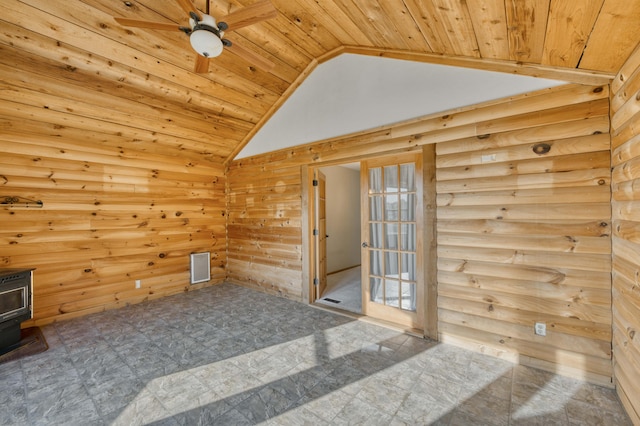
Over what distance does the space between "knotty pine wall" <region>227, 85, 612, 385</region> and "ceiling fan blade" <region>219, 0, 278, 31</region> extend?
1.85 meters

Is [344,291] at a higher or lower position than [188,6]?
lower

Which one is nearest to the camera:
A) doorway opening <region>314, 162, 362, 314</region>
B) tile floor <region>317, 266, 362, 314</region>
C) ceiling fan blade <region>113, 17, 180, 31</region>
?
ceiling fan blade <region>113, 17, 180, 31</region>

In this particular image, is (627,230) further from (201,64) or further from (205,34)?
(201,64)

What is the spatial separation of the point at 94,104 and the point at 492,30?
431cm

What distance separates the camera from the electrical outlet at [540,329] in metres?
2.32

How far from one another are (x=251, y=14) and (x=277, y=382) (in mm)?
2887

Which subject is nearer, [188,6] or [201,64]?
[188,6]

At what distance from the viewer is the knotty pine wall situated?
2.13 metres

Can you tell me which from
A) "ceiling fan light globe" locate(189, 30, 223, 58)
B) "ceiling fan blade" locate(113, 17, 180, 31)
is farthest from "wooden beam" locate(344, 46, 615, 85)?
"ceiling fan blade" locate(113, 17, 180, 31)

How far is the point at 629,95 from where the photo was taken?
1.78 meters

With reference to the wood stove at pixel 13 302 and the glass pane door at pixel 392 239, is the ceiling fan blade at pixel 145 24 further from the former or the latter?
the wood stove at pixel 13 302

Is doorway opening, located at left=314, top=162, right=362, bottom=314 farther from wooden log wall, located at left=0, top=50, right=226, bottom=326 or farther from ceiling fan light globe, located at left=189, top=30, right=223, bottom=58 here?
ceiling fan light globe, located at left=189, top=30, right=223, bottom=58

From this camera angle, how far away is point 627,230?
181 centimetres

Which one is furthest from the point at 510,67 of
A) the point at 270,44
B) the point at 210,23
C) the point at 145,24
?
the point at 145,24
